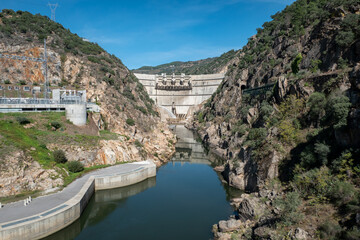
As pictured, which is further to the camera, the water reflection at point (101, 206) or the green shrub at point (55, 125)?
the green shrub at point (55, 125)

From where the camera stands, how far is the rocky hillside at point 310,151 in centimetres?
1532

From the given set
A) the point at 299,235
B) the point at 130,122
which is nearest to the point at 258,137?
the point at 299,235

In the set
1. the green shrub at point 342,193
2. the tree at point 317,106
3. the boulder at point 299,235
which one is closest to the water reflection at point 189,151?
the tree at point 317,106

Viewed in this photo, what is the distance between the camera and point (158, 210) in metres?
25.5

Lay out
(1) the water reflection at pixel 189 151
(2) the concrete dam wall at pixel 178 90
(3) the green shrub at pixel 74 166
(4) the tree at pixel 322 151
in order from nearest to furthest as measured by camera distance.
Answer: (4) the tree at pixel 322 151, (3) the green shrub at pixel 74 166, (1) the water reflection at pixel 189 151, (2) the concrete dam wall at pixel 178 90

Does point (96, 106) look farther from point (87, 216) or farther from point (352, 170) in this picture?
point (352, 170)

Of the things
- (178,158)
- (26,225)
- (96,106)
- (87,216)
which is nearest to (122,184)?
(87,216)

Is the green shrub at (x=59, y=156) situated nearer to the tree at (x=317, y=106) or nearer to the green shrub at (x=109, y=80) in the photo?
the tree at (x=317, y=106)

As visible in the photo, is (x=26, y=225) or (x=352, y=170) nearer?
(x=352, y=170)

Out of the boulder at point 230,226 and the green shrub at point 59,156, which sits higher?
the green shrub at point 59,156

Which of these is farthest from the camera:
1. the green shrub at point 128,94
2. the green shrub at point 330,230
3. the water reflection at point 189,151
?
the green shrub at point 128,94

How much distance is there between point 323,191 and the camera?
1670 centimetres

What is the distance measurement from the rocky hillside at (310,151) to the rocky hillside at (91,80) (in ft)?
56.6

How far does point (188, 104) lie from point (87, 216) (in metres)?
89.1
